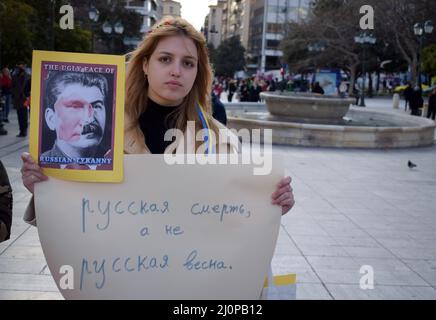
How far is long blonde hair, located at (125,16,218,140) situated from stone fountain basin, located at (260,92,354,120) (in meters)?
14.3

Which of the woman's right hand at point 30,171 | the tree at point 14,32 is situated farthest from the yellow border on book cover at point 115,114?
the tree at point 14,32

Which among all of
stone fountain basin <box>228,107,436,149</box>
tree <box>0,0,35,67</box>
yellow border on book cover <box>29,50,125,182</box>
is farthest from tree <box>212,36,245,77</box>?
yellow border on book cover <box>29,50,125,182</box>

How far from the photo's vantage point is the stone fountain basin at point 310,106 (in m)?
16.2

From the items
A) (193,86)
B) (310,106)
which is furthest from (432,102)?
(193,86)

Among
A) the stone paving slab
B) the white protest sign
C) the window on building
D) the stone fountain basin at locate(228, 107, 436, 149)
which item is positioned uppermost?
the window on building

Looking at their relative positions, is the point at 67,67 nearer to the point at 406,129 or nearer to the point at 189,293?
the point at 189,293

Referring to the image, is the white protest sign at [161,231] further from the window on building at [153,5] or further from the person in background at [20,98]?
the window on building at [153,5]

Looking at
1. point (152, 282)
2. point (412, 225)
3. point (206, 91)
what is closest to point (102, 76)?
point (206, 91)

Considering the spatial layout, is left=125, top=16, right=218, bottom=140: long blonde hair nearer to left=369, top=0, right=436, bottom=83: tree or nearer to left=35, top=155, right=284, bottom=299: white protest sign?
left=35, top=155, right=284, bottom=299: white protest sign

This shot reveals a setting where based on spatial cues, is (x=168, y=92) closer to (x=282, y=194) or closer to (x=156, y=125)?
(x=156, y=125)

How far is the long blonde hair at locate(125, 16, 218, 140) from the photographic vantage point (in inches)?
82.7

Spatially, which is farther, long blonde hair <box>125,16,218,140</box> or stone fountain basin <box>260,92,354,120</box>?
stone fountain basin <box>260,92,354,120</box>
